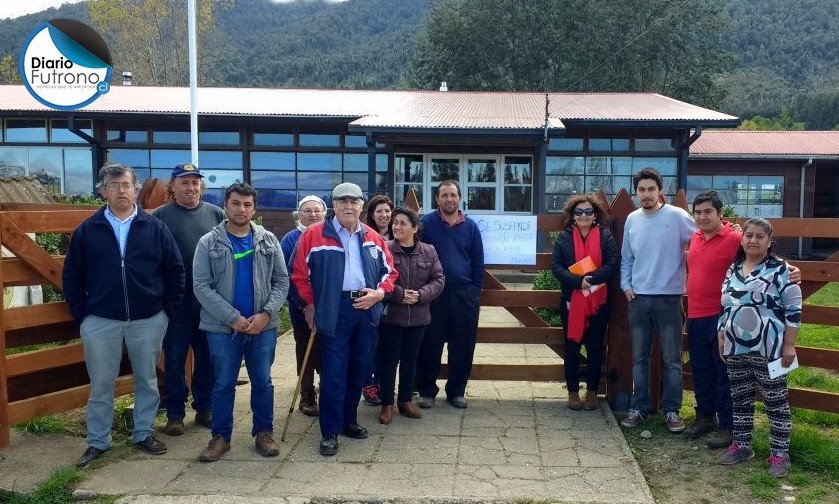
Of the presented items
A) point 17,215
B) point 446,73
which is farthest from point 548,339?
point 446,73

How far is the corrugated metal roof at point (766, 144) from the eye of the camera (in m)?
17.9

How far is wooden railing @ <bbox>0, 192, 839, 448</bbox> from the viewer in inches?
170

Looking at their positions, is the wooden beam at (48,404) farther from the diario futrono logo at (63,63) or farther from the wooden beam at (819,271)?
the diario futrono logo at (63,63)

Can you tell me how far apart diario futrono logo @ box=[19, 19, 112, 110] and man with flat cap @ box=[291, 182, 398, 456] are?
312 inches

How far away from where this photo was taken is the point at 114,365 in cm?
419

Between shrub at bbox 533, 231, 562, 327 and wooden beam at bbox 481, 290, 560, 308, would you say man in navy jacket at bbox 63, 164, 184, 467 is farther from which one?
shrub at bbox 533, 231, 562, 327

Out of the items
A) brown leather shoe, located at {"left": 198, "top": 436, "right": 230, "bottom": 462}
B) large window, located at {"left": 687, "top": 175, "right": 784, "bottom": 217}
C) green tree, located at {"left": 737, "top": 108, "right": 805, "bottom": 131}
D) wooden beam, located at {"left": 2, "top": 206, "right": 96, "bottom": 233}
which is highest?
green tree, located at {"left": 737, "top": 108, "right": 805, "bottom": 131}

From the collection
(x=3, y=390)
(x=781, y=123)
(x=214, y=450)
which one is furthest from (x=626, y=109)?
(x=781, y=123)

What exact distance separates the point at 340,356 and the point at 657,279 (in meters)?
2.27

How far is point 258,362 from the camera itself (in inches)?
168

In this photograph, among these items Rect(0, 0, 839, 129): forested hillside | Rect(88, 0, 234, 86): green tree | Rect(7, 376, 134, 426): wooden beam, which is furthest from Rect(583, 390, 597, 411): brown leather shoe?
Rect(88, 0, 234, 86): green tree

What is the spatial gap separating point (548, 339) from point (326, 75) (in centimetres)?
7621

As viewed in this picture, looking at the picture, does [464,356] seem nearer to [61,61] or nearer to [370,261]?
[370,261]

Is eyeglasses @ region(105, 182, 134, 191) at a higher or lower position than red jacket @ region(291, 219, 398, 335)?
higher
